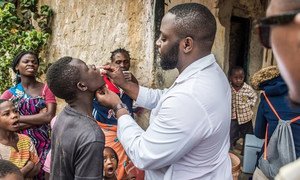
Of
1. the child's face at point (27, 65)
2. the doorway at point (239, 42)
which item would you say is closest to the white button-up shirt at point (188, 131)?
the child's face at point (27, 65)

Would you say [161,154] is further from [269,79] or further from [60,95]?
[269,79]

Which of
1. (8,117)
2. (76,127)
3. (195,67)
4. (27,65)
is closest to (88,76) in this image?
(76,127)

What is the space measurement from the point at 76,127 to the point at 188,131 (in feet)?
2.02

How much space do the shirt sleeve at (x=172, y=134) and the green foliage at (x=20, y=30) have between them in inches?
153

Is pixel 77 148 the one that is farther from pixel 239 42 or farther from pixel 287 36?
pixel 239 42

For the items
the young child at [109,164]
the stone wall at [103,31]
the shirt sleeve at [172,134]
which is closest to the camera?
the shirt sleeve at [172,134]

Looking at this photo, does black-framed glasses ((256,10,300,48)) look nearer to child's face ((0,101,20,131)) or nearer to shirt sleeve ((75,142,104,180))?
shirt sleeve ((75,142,104,180))

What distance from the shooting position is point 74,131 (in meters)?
1.96

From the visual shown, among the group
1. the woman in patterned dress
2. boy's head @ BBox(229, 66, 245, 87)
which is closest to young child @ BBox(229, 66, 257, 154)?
boy's head @ BBox(229, 66, 245, 87)

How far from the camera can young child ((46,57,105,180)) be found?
1.91m

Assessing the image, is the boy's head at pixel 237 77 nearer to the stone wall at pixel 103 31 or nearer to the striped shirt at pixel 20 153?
the stone wall at pixel 103 31

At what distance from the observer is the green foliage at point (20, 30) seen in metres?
5.29

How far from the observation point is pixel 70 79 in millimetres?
2055

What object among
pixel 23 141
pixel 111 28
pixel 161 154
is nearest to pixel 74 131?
pixel 161 154
